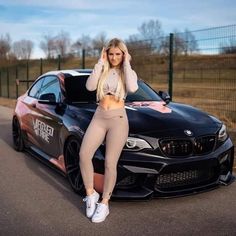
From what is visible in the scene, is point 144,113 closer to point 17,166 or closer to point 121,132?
point 121,132

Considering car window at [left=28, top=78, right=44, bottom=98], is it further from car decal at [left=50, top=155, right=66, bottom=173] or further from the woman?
the woman

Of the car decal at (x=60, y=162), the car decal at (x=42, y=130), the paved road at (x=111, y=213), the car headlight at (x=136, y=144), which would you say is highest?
the car headlight at (x=136, y=144)

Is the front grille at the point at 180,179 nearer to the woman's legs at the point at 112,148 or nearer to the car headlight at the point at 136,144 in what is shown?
the car headlight at the point at 136,144

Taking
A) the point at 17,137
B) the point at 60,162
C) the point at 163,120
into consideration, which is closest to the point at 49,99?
the point at 60,162

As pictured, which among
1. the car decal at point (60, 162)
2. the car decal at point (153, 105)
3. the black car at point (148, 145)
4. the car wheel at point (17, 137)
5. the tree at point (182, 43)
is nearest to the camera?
the black car at point (148, 145)

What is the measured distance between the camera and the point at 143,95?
6.61 metres

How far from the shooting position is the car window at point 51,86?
6641mm

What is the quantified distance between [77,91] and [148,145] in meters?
1.82

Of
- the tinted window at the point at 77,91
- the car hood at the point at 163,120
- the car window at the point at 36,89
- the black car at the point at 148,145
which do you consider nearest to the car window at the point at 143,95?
the black car at the point at 148,145

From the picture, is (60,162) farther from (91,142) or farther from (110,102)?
(110,102)

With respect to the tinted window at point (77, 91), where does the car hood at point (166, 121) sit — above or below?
below

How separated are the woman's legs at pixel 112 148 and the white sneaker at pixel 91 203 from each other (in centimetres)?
12

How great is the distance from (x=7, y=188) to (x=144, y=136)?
210cm

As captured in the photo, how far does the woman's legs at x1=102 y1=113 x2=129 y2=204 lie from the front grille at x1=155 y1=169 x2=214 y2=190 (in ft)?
1.71
